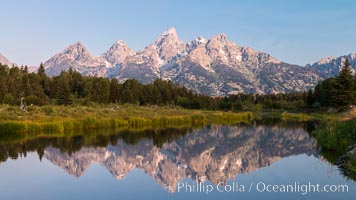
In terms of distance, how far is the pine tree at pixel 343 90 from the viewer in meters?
88.2

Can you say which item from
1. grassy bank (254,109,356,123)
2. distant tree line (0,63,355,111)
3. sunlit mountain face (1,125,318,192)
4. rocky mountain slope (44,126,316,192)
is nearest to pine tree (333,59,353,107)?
distant tree line (0,63,355,111)

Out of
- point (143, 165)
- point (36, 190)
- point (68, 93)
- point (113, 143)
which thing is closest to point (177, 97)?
point (68, 93)

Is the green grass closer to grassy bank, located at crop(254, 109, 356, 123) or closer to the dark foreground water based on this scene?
the dark foreground water

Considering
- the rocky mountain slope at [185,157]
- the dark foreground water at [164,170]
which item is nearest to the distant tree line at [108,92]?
the rocky mountain slope at [185,157]

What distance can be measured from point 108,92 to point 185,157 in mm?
95859

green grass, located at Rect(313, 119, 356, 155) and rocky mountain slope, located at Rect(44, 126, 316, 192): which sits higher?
green grass, located at Rect(313, 119, 356, 155)

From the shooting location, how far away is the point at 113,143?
4538cm

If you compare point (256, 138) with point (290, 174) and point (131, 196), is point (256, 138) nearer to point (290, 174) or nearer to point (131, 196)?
point (290, 174)

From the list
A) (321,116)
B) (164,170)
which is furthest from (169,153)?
(321,116)

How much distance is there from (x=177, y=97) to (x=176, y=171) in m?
128

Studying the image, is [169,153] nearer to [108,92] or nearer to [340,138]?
[340,138]

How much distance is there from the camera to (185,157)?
37844mm

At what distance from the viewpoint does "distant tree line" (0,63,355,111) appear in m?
94.4

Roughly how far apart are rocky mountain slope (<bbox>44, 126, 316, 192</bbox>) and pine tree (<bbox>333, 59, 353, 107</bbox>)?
142 ft
